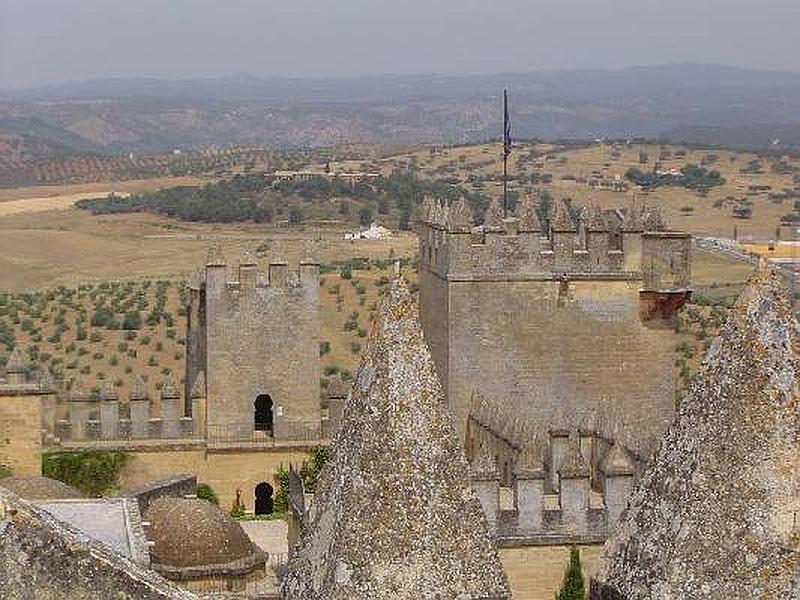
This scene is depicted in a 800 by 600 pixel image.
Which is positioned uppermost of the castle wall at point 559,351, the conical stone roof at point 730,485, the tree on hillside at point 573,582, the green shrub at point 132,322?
the conical stone roof at point 730,485

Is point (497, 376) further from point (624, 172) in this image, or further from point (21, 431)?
point (624, 172)

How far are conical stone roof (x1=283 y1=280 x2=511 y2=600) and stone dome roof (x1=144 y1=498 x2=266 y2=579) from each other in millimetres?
9902

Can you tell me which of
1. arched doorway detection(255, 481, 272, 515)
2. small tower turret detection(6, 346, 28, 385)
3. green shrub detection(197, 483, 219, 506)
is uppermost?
small tower turret detection(6, 346, 28, 385)

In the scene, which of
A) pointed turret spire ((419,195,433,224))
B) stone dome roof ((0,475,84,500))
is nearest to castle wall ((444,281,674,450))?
pointed turret spire ((419,195,433,224))

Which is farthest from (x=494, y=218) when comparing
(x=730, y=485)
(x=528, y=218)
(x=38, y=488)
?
(x=730, y=485)

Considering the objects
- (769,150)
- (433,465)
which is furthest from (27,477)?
(769,150)

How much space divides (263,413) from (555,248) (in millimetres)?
6727

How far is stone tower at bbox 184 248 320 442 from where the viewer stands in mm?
24062

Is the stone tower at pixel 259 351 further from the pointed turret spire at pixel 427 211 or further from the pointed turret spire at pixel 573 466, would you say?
the pointed turret spire at pixel 573 466

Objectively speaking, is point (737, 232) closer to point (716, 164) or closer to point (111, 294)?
point (111, 294)

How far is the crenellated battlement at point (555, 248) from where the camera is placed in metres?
19.2

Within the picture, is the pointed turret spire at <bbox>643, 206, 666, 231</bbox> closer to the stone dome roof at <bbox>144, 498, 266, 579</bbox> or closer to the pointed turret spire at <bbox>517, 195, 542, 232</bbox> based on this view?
the pointed turret spire at <bbox>517, 195, 542, 232</bbox>

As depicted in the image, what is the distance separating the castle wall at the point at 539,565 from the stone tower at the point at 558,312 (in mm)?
2617

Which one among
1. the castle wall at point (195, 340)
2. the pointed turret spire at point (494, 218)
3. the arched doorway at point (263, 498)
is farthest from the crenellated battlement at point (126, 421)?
the pointed turret spire at point (494, 218)
